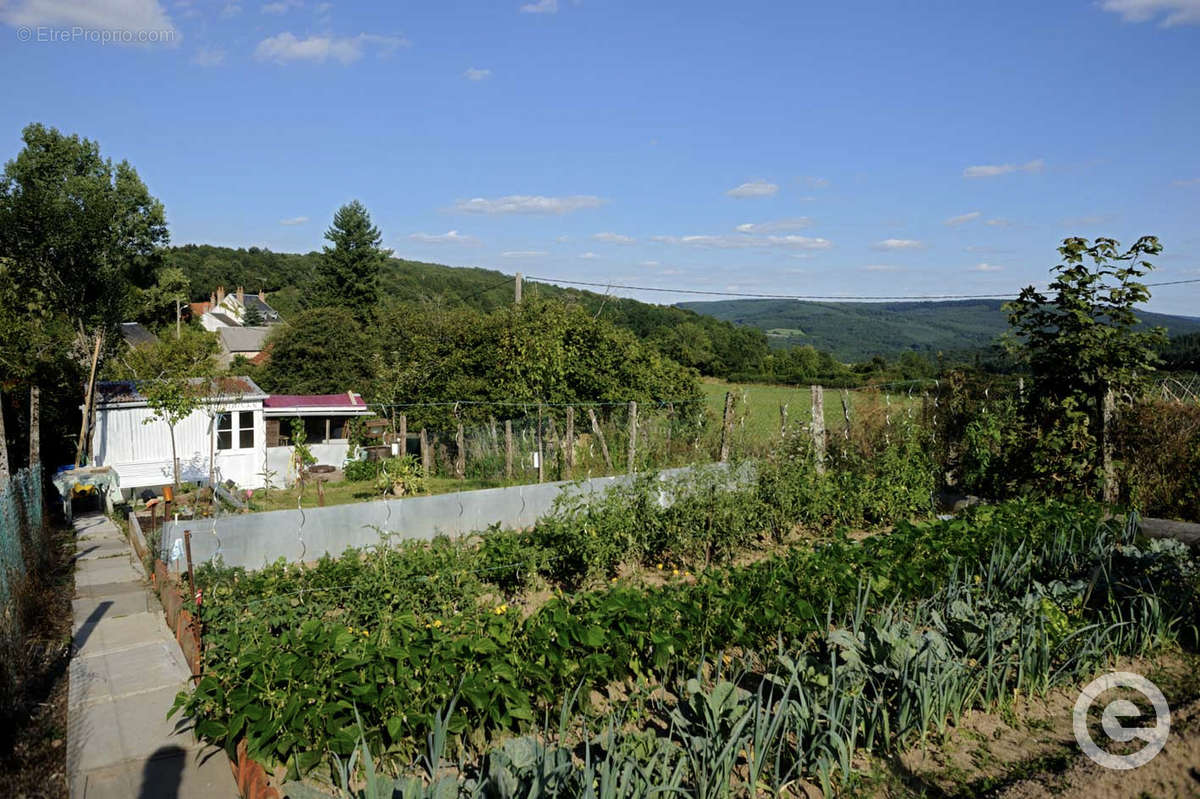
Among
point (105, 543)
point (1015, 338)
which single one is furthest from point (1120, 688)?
point (105, 543)

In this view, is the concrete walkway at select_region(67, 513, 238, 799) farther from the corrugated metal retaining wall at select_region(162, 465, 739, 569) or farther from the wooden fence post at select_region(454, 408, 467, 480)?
the wooden fence post at select_region(454, 408, 467, 480)

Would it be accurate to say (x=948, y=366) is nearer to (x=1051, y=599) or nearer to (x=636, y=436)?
(x=636, y=436)

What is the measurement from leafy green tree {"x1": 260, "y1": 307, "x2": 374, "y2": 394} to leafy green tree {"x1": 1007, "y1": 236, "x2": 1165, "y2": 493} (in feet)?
91.3

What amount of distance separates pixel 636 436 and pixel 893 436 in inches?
183

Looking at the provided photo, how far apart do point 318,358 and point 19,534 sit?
26.5 m

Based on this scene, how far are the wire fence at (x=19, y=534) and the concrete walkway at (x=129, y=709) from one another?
2.19ft

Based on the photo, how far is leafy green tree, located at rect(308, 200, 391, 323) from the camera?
45.8 m

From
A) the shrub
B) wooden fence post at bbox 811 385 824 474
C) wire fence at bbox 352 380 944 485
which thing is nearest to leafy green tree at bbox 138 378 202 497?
the shrub

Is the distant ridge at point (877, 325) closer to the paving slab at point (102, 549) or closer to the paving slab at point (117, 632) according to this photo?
the paving slab at point (102, 549)

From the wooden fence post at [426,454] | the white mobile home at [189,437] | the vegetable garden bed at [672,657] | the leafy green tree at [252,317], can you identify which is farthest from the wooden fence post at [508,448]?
the leafy green tree at [252,317]

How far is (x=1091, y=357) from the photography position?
8.20 meters

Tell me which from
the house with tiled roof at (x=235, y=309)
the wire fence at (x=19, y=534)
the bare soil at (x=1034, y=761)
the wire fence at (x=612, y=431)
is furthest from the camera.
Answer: the house with tiled roof at (x=235, y=309)

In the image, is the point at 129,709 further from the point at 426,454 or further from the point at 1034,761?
the point at 426,454

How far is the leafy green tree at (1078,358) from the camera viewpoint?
8109 mm
